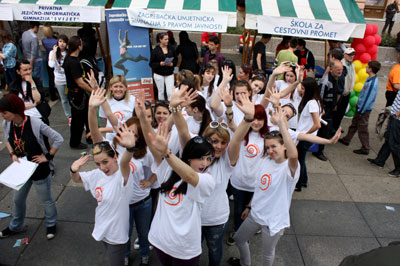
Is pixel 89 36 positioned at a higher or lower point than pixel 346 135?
higher

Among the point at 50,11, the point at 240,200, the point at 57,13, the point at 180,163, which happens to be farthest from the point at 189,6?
→ the point at 180,163

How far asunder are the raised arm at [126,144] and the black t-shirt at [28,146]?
1.38m

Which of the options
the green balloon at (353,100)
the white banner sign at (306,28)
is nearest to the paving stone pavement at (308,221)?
the green balloon at (353,100)

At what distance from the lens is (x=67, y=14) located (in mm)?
6508

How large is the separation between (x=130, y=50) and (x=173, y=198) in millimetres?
5302

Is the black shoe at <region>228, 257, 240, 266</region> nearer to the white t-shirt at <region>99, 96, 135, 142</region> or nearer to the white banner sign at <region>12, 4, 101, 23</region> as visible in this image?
the white t-shirt at <region>99, 96, 135, 142</region>

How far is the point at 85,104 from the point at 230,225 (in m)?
3.45

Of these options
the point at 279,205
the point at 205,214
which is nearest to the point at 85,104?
the point at 205,214

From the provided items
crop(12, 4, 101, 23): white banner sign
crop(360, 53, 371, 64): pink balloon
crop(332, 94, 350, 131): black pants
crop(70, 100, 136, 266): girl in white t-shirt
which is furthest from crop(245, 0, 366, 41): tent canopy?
crop(70, 100, 136, 266): girl in white t-shirt

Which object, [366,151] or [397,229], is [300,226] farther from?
[366,151]

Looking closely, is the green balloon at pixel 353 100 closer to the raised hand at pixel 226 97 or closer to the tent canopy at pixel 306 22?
the tent canopy at pixel 306 22

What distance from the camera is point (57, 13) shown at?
6492mm

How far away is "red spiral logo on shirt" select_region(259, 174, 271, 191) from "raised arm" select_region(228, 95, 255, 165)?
427mm

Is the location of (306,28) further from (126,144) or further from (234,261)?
(126,144)
